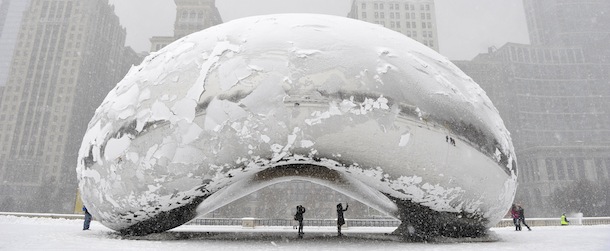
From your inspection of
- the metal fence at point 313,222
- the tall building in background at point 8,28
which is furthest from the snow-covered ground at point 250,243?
the tall building in background at point 8,28

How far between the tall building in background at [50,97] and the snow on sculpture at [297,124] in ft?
286

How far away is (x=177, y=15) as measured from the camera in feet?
355

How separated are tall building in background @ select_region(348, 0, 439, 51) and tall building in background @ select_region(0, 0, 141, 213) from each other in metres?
67.2

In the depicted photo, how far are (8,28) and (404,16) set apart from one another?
118 meters

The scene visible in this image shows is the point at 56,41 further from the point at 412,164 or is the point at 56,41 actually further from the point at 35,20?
the point at 412,164

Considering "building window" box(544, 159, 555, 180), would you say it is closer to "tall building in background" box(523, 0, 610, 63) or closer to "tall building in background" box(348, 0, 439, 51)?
"tall building in background" box(348, 0, 439, 51)

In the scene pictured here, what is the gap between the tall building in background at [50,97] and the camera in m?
87.6

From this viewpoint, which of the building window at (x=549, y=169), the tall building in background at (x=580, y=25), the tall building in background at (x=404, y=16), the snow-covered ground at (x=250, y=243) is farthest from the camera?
the tall building in background at (x=580, y=25)

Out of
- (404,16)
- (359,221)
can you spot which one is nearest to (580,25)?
(404,16)

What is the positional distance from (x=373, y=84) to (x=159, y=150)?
10.4 ft

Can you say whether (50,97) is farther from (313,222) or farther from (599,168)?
(599,168)

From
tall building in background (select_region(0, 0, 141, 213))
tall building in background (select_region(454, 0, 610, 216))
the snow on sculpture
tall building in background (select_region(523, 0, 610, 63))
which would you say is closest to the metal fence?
the snow on sculpture

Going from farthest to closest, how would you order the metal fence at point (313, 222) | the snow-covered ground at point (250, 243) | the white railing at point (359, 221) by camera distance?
the metal fence at point (313, 222) → the white railing at point (359, 221) → the snow-covered ground at point (250, 243)

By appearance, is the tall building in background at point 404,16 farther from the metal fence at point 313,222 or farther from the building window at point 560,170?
the metal fence at point 313,222
